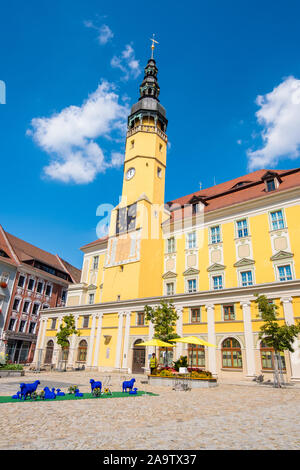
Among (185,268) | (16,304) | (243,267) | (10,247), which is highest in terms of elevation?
(10,247)

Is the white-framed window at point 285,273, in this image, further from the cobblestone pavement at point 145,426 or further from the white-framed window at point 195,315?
the cobblestone pavement at point 145,426

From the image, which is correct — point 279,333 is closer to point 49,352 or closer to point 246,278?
point 246,278

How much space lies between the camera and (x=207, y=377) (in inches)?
763

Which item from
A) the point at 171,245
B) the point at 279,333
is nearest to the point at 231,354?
the point at 279,333

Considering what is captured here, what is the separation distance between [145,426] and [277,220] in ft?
80.9

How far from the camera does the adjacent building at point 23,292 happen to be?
136ft

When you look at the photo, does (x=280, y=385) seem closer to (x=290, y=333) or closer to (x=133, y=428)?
(x=290, y=333)

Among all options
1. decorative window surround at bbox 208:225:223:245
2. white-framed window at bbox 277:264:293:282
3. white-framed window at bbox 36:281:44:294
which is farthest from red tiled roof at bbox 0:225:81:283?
white-framed window at bbox 277:264:293:282

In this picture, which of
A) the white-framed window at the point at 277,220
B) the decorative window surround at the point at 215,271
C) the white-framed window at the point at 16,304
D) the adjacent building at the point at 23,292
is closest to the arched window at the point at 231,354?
the decorative window surround at the point at 215,271

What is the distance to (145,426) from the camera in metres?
7.57

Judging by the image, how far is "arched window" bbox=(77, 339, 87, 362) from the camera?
34.9 metres

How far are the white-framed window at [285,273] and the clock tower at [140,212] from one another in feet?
43.3

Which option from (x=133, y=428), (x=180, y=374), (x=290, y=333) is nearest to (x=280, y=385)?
(x=290, y=333)

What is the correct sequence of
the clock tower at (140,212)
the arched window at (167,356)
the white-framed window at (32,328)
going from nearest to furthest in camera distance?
the arched window at (167,356), the clock tower at (140,212), the white-framed window at (32,328)
